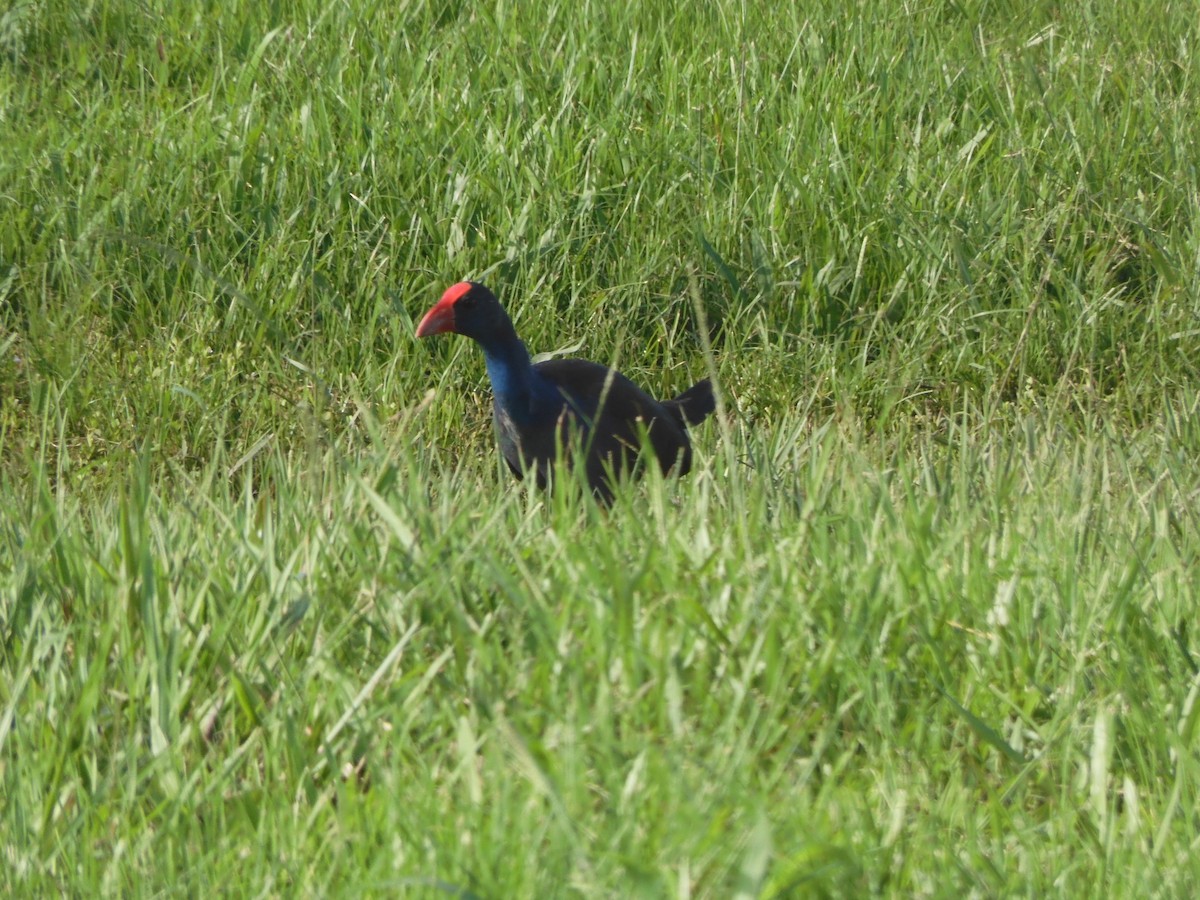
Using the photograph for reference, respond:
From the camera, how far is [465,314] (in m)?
4.15

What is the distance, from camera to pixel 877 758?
6.81 ft

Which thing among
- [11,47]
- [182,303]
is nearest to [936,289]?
[182,303]

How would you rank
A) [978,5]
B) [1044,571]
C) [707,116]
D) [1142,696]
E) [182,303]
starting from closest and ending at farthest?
[1142,696] → [1044,571] → [182,303] → [707,116] → [978,5]

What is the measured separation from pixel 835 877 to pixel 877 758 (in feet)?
1.09

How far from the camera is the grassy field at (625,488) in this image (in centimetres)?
193

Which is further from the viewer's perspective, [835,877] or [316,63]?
[316,63]

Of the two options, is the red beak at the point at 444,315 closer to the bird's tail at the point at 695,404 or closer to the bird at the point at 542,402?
the bird at the point at 542,402

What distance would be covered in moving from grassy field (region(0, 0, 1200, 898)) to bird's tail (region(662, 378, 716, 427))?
0.06m

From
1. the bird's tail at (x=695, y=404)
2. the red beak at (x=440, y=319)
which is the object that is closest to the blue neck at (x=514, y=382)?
the red beak at (x=440, y=319)

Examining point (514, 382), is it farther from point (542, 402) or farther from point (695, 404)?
point (695, 404)

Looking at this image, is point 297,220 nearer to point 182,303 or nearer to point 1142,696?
point 182,303

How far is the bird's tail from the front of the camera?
4.61m

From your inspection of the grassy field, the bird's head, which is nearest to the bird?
the bird's head

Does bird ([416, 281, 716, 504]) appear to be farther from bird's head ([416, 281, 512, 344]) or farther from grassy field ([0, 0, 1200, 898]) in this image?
grassy field ([0, 0, 1200, 898])
